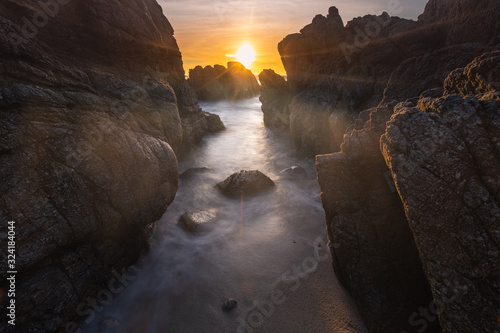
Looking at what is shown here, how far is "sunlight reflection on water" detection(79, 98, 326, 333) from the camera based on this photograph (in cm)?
1146

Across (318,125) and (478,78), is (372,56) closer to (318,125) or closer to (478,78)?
(318,125)

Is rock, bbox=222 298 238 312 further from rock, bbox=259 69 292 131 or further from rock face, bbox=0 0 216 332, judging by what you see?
rock, bbox=259 69 292 131

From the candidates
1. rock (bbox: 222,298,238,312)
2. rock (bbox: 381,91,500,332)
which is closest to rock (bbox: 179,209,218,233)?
rock (bbox: 222,298,238,312)

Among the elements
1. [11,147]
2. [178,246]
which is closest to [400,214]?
[178,246]

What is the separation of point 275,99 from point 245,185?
3827 centimetres

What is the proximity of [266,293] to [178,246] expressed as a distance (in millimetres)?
7464

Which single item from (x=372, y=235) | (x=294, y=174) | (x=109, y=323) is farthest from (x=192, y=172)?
(x=372, y=235)

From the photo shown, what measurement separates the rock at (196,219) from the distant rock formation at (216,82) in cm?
10307

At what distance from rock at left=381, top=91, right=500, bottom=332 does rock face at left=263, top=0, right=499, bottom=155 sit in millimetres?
12819

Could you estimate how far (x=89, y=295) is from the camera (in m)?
11.5

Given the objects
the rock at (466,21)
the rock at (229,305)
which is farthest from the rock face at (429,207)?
the rock at (466,21)

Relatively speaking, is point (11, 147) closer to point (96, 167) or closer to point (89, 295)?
point (96, 167)

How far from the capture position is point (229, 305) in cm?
1157

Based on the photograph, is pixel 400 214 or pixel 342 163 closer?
pixel 400 214
